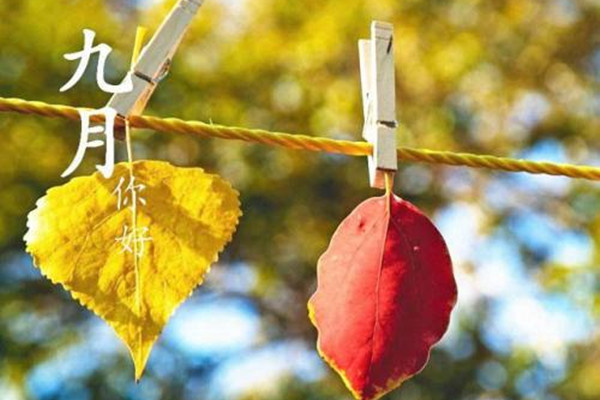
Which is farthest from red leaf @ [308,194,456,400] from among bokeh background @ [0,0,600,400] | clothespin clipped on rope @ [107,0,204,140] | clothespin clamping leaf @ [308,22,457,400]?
bokeh background @ [0,0,600,400]

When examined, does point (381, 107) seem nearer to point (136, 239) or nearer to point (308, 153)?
point (136, 239)

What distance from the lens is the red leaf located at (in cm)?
53

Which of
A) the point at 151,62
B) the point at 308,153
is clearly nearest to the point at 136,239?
the point at 151,62

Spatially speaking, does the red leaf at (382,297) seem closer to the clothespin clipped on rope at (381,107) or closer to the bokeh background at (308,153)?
the clothespin clipped on rope at (381,107)

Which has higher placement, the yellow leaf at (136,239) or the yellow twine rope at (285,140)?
the yellow twine rope at (285,140)

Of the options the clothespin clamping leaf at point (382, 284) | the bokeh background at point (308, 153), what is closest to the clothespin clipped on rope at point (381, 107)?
A: the clothespin clamping leaf at point (382, 284)

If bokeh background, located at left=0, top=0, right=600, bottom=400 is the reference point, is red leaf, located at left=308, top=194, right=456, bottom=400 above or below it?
above

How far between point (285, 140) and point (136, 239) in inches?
3.3

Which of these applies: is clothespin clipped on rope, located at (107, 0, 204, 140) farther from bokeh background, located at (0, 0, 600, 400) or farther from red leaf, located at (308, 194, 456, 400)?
bokeh background, located at (0, 0, 600, 400)

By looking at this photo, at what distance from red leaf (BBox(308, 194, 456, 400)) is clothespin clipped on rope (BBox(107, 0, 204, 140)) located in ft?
0.38

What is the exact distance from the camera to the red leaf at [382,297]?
0.53 meters

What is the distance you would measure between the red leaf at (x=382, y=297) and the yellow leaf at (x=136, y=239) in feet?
0.19

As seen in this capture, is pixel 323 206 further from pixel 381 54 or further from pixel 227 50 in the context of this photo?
pixel 381 54

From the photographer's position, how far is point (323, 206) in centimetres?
330
